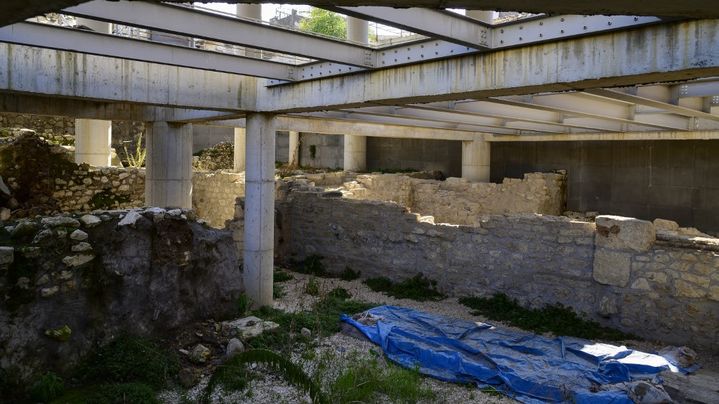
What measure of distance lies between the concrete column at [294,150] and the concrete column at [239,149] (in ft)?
13.7

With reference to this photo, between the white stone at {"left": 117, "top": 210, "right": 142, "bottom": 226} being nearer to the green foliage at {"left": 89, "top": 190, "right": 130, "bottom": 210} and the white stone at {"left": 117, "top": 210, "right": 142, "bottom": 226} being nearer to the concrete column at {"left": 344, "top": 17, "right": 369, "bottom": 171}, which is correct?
the green foliage at {"left": 89, "top": 190, "right": 130, "bottom": 210}

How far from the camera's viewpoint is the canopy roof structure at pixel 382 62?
14.4 feet

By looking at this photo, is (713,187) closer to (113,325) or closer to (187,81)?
(187,81)

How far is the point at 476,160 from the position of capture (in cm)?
1753

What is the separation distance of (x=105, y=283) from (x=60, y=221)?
0.79m

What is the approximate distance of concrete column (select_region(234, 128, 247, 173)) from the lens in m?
19.5

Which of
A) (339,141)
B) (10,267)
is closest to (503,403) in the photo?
(10,267)

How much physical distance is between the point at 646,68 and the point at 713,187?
12.3 m

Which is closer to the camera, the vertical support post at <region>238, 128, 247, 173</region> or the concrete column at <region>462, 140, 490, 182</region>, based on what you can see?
the concrete column at <region>462, 140, 490, 182</region>

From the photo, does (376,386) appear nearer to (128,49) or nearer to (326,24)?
(128,49)

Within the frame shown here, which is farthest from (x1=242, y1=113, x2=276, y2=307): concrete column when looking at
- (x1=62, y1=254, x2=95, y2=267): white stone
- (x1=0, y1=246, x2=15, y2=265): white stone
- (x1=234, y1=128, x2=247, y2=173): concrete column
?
(x1=234, y1=128, x2=247, y2=173): concrete column

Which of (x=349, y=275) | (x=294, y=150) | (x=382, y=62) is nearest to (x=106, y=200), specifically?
(x=349, y=275)

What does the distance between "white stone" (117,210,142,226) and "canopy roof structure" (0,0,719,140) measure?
5.49 ft

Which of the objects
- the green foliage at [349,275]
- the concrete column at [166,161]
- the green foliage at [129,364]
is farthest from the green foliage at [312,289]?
the green foliage at [129,364]
